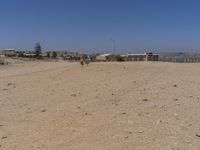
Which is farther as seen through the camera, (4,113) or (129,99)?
(129,99)

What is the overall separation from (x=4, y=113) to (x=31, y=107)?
4.14 feet

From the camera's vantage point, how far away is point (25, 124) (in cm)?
875

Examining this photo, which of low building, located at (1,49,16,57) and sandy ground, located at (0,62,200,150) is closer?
sandy ground, located at (0,62,200,150)

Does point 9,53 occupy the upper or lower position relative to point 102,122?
lower

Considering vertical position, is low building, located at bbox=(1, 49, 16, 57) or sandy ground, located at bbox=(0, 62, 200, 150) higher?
sandy ground, located at bbox=(0, 62, 200, 150)

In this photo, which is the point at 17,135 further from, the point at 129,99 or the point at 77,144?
the point at 129,99

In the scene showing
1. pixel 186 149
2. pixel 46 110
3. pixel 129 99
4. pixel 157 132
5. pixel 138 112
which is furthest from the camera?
pixel 129 99

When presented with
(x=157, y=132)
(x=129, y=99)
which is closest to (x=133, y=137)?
(x=157, y=132)

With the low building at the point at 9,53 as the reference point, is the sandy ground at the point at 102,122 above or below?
above

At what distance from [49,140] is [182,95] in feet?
22.9

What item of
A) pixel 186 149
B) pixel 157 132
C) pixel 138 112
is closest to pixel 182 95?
pixel 138 112

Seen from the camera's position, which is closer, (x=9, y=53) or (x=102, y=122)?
(x=102, y=122)

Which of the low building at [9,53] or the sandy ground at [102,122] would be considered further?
the low building at [9,53]

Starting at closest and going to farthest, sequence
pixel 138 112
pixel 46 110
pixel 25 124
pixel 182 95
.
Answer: pixel 25 124
pixel 138 112
pixel 46 110
pixel 182 95
